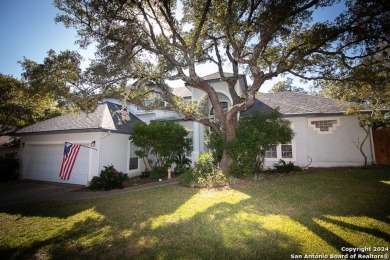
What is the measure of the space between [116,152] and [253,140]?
983 centimetres

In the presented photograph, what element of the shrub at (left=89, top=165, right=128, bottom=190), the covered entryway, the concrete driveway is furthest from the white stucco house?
the concrete driveway

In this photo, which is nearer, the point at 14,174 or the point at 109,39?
the point at 109,39

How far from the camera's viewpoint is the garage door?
11.9 metres

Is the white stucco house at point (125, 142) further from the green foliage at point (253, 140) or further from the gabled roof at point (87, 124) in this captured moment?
the green foliage at point (253, 140)

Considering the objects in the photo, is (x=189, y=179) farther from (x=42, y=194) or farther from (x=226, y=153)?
(x=42, y=194)

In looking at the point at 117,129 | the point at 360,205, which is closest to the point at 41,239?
the point at 117,129

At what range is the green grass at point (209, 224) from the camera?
3.82 metres

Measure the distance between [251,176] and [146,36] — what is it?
11.6m

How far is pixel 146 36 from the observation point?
11414 millimetres

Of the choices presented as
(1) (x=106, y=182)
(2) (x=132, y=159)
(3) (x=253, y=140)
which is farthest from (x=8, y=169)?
(3) (x=253, y=140)

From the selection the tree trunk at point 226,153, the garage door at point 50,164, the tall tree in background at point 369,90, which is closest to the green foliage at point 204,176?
the tree trunk at point 226,153

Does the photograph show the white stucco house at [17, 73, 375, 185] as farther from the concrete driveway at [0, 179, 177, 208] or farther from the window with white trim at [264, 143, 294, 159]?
the concrete driveway at [0, 179, 177, 208]

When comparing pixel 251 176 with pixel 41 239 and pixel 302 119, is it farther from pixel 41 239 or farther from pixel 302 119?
pixel 41 239

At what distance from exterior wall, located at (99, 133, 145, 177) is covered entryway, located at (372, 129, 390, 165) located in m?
18.5
